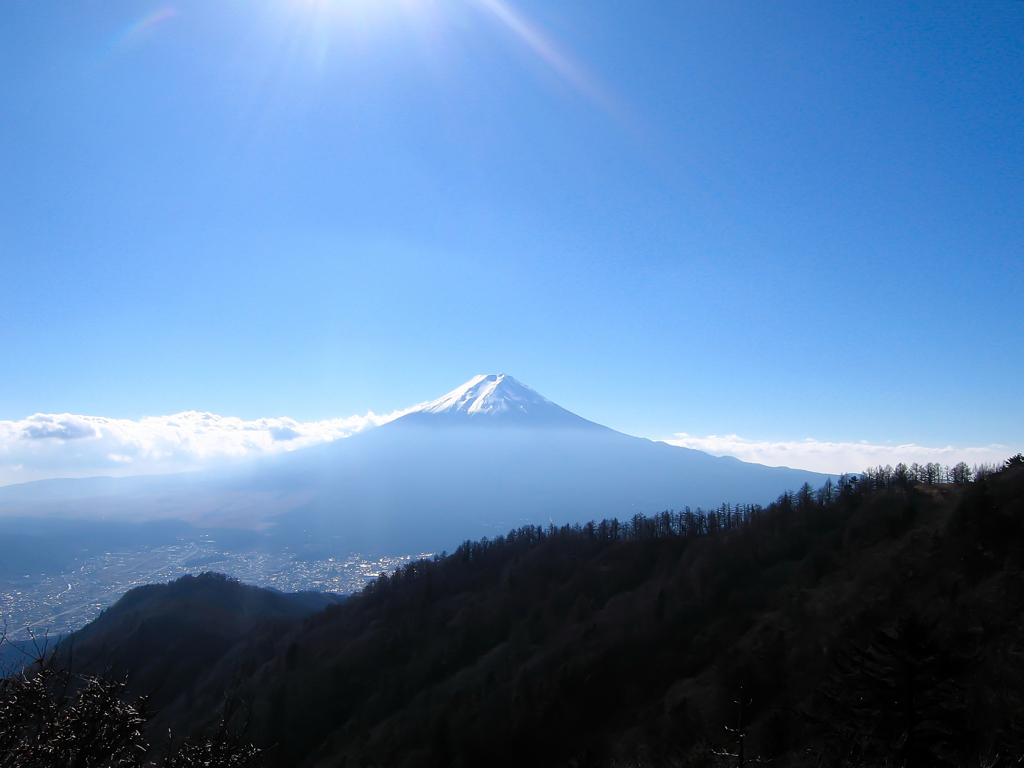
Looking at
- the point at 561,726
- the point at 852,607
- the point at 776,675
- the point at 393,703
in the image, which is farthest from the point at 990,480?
the point at 393,703

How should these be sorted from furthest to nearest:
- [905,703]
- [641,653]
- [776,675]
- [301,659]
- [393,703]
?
[301,659], [393,703], [641,653], [776,675], [905,703]

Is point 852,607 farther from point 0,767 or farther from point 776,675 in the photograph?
point 0,767

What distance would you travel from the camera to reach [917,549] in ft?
172

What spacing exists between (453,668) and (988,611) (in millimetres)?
60181

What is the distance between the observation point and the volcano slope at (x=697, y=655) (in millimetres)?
20219

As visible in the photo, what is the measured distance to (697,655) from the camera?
54.4 m

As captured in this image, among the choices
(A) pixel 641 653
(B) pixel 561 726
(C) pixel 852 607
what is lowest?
(B) pixel 561 726

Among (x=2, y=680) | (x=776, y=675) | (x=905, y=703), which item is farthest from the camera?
(x=776, y=675)

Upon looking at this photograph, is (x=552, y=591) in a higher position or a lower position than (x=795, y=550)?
lower

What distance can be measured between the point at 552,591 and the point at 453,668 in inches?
881

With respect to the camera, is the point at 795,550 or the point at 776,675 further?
the point at 795,550

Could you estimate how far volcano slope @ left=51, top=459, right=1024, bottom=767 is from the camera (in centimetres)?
2022

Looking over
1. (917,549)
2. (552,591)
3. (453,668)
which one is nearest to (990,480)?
(917,549)

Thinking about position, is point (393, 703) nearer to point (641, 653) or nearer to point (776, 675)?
point (641, 653)
